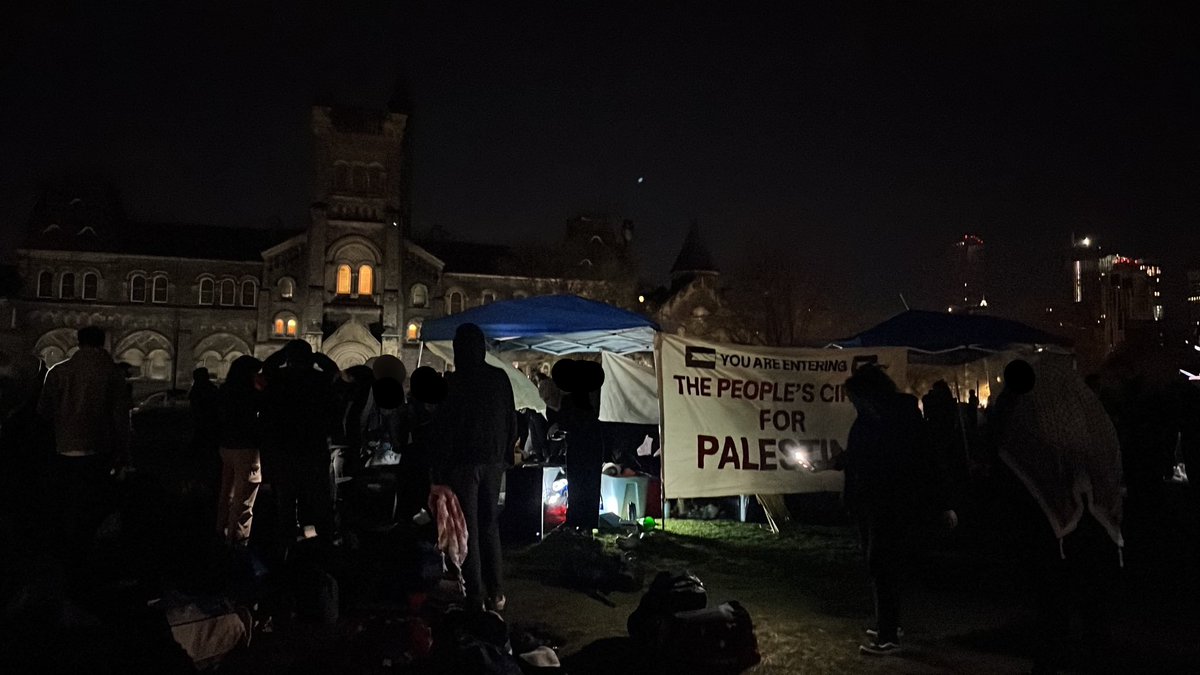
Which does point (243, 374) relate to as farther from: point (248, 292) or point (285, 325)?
point (248, 292)

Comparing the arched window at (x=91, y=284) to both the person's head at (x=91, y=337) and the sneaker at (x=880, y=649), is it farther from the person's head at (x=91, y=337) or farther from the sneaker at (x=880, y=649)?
the sneaker at (x=880, y=649)

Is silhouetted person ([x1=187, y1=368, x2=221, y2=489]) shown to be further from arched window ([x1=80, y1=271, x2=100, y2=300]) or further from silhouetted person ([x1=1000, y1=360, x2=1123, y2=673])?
arched window ([x1=80, y1=271, x2=100, y2=300])

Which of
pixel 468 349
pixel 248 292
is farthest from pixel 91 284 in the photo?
pixel 468 349

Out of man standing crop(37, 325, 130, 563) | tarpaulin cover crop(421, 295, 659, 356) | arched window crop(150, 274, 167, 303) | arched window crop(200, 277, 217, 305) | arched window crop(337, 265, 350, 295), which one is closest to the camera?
man standing crop(37, 325, 130, 563)

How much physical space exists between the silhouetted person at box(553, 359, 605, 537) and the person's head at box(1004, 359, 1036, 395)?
5412 mm

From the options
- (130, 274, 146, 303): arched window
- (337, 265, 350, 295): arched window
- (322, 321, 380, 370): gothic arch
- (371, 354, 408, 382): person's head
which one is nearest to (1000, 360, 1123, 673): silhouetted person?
(371, 354, 408, 382): person's head

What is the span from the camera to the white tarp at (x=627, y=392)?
13648 millimetres

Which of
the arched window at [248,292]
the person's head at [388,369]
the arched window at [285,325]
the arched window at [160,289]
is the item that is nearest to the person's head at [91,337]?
the person's head at [388,369]

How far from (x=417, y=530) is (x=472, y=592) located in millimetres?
683

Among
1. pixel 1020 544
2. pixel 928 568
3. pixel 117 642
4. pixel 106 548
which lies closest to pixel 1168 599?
pixel 928 568

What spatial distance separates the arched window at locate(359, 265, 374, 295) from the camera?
47469mm

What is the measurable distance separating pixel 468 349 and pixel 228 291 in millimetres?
45937

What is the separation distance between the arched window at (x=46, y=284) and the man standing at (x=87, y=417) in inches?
1816

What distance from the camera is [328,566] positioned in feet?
20.3
